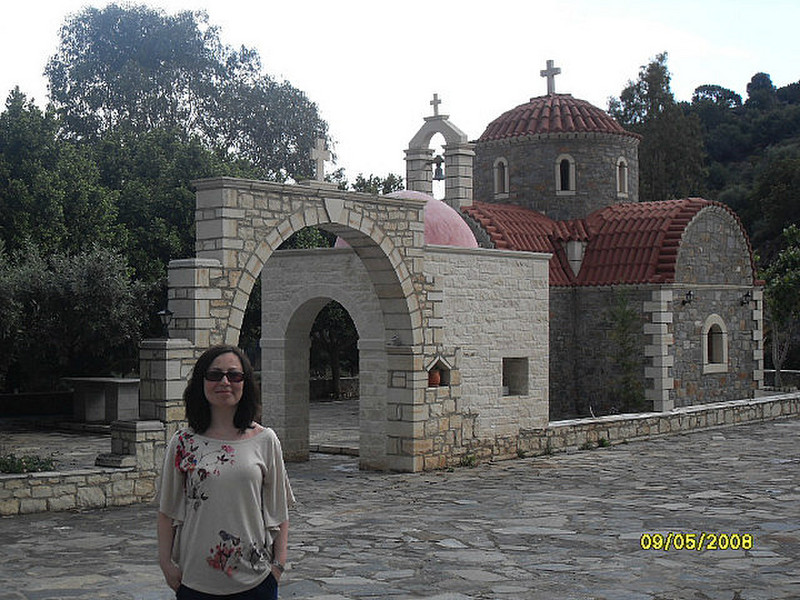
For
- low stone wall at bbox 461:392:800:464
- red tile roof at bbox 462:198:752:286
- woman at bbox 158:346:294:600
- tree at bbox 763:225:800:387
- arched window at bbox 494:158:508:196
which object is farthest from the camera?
tree at bbox 763:225:800:387

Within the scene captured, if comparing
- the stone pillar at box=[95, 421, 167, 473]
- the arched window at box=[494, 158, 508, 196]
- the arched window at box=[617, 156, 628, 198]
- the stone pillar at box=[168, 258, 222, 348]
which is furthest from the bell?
the stone pillar at box=[95, 421, 167, 473]

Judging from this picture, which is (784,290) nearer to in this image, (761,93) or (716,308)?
(716,308)

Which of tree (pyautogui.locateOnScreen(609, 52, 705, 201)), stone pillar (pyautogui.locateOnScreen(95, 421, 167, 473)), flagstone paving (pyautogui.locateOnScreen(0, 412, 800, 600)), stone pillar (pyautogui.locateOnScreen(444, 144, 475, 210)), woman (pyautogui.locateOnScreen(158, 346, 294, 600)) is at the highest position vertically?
tree (pyautogui.locateOnScreen(609, 52, 705, 201))

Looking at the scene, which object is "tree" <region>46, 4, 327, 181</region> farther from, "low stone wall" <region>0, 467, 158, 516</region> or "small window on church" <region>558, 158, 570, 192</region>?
"low stone wall" <region>0, 467, 158, 516</region>

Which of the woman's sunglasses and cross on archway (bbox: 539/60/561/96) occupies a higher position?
cross on archway (bbox: 539/60/561/96)

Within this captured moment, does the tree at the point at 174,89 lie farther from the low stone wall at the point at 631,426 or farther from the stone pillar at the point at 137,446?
the stone pillar at the point at 137,446

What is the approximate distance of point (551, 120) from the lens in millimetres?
22609

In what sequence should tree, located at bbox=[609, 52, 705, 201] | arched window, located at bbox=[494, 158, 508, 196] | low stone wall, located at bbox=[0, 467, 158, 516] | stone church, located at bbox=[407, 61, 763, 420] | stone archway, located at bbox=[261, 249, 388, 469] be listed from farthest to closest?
tree, located at bbox=[609, 52, 705, 201], arched window, located at bbox=[494, 158, 508, 196], stone church, located at bbox=[407, 61, 763, 420], stone archway, located at bbox=[261, 249, 388, 469], low stone wall, located at bbox=[0, 467, 158, 516]

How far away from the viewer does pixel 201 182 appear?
39.3 ft

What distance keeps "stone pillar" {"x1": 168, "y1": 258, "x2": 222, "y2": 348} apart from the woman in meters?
7.33

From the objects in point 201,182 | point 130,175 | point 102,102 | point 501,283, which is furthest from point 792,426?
point 102,102

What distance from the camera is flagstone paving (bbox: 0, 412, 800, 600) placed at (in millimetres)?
7512

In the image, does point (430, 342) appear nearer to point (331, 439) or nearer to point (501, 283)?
point (501, 283)

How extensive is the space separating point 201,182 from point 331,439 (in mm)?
7137
